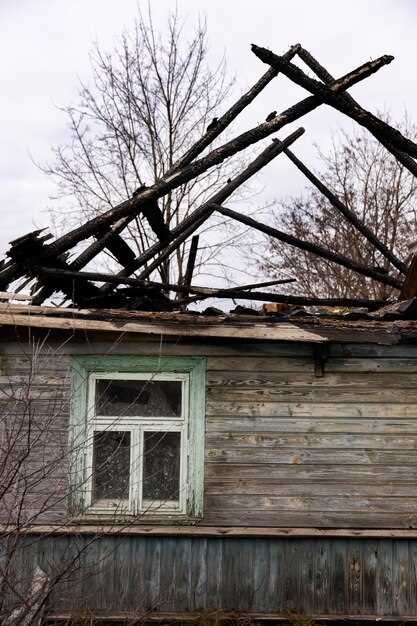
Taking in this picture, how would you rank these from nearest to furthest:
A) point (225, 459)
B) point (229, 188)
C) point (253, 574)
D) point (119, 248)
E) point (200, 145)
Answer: point (253, 574) < point (225, 459) < point (200, 145) < point (119, 248) < point (229, 188)

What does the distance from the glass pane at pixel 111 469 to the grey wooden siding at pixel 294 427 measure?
0.98 feet

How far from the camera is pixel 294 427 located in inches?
264

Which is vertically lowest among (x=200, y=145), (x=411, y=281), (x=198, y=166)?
(x=411, y=281)

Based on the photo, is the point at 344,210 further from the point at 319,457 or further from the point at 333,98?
the point at 319,457

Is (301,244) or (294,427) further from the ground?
(301,244)

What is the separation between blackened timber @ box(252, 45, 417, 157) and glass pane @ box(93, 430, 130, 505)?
12.1 feet

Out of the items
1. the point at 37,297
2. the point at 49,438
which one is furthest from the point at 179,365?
the point at 37,297

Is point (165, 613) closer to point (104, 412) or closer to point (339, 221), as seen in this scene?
point (104, 412)

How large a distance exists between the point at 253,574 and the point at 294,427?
50.9 inches

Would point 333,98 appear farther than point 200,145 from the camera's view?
No

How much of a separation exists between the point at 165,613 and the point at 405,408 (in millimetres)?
2706

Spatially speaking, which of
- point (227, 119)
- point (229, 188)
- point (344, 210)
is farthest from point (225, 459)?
point (344, 210)

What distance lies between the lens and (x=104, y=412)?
674cm

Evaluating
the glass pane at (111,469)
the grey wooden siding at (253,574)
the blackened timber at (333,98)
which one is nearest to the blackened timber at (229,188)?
the blackened timber at (333,98)
